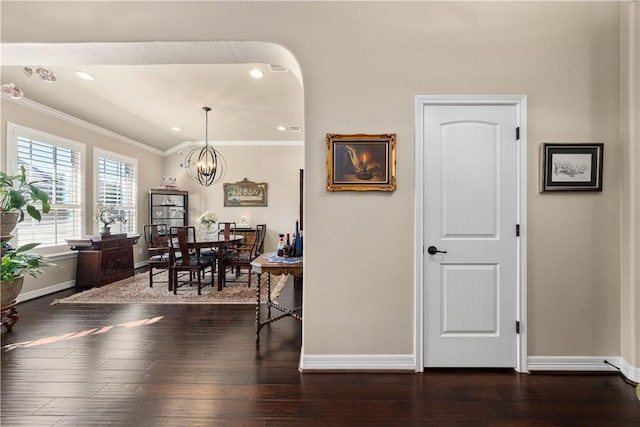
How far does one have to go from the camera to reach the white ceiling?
3594 millimetres

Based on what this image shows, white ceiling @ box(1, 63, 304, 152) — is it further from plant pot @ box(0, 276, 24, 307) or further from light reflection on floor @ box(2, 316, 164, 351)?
light reflection on floor @ box(2, 316, 164, 351)

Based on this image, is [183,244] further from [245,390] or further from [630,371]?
[630,371]

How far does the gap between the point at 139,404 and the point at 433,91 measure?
3.03 metres

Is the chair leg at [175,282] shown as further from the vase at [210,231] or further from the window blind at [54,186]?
the window blind at [54,186]

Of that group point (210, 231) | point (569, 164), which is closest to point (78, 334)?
point (210, 231)

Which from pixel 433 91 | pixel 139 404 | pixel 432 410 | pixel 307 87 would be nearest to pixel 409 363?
pixel 432 410

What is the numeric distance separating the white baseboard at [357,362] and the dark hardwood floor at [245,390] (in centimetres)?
6

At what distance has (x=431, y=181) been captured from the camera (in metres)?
2.29

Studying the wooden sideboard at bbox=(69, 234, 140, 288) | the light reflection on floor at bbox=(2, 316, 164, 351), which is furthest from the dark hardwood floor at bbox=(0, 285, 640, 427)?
the wooden sideboard at bbox=(69, 234, 140, 288)

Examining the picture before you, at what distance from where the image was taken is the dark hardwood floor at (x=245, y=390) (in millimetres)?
1781

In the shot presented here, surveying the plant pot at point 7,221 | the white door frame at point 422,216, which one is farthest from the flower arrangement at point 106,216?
the white door frame at point 422,216

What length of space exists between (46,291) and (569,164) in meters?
6.49

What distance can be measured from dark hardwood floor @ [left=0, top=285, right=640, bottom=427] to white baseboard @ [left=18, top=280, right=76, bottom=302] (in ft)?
4.81

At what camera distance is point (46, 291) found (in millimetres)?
4305
